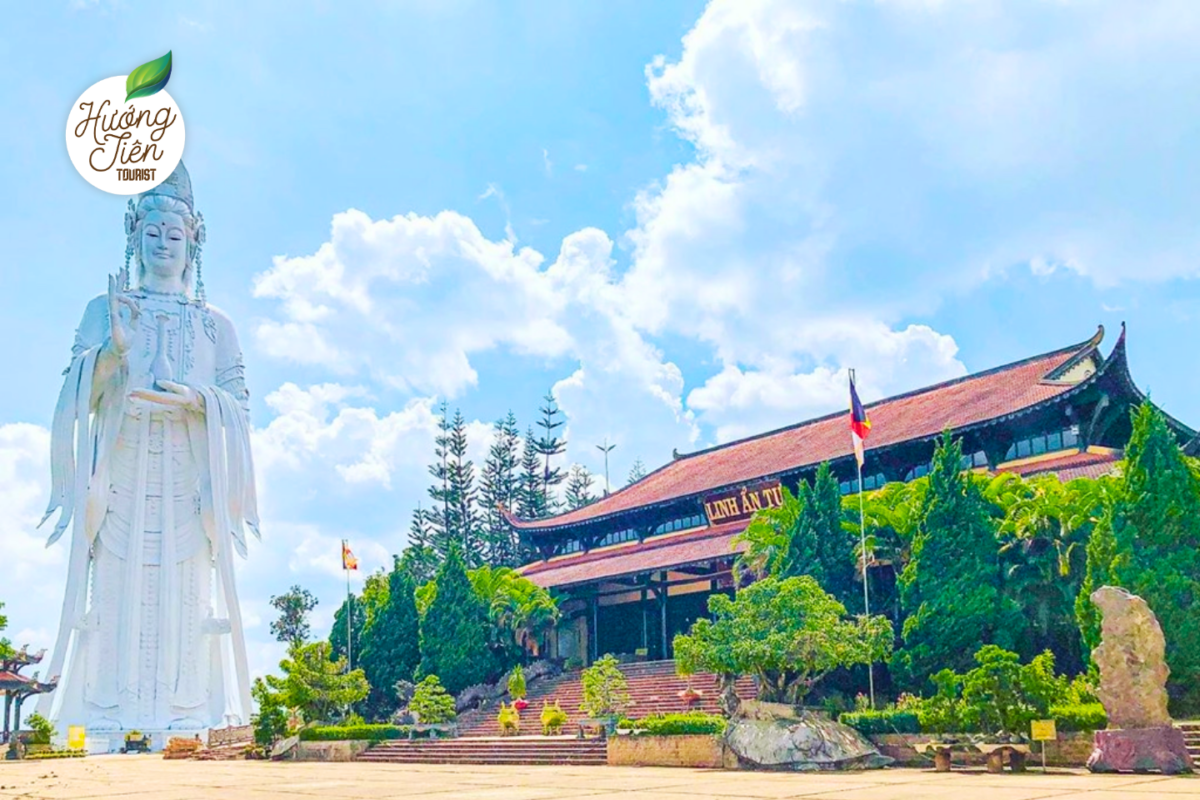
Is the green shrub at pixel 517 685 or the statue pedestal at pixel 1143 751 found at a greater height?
the green shrub at pixel 517 685

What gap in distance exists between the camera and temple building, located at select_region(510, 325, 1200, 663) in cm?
2741

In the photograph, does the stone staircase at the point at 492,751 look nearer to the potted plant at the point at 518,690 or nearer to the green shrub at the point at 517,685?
the potted plant at the point at 518,690

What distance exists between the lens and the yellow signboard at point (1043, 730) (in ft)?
51.4

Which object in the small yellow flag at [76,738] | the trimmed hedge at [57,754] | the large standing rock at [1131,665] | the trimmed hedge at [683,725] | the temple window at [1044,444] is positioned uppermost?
the temple window at [1044,444]

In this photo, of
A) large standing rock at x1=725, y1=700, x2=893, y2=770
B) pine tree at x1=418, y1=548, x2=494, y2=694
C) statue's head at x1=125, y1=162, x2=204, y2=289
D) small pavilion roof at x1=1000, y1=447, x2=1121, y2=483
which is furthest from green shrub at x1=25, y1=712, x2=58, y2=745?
small pavilion roof at x1=1000, y1=447, x2=1121, y2=483

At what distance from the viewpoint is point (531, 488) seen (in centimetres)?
6812

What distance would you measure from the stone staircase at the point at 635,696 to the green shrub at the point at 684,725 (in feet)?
20.7

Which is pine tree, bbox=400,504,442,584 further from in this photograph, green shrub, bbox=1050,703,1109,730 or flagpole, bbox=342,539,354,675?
green shrub, bbox=1050,703,1109,730

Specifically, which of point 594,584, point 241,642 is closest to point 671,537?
point 594,584

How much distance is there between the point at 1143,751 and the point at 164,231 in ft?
96.9

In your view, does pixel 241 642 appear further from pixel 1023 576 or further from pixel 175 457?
pixel 1023 576

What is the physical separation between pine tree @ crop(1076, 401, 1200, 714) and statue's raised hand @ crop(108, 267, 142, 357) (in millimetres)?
24944

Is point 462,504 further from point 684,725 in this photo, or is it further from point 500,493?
point 684,725

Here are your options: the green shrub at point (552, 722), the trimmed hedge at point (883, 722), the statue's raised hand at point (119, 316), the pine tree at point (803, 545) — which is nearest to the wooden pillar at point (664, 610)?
the green shrub at point (552, 722)
